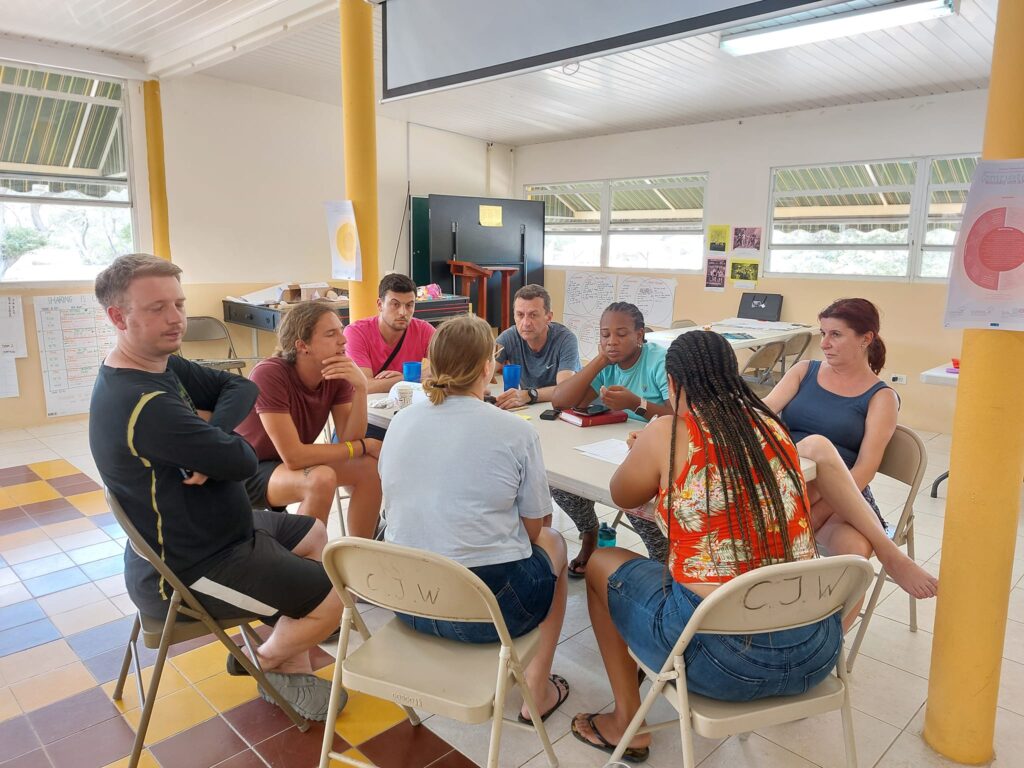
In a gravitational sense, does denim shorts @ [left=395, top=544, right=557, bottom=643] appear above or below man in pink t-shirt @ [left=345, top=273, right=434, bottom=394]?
below

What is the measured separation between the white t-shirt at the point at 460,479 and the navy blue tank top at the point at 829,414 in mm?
1298

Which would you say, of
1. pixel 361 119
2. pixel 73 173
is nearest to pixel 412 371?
pixel 361 119

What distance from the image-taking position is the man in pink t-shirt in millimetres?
3268

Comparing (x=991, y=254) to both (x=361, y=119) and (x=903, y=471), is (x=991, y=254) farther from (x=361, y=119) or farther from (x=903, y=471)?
(x=361, y=119)

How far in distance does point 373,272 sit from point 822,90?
167 inches

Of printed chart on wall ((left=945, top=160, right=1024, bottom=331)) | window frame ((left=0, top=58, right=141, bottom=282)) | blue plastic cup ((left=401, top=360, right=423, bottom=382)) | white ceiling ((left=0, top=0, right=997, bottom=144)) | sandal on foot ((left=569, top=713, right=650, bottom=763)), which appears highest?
white ceiling ((left=0, top=0, right=997, bottom=144))

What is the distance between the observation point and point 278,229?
21.3 feet

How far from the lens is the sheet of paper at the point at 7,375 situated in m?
5.23

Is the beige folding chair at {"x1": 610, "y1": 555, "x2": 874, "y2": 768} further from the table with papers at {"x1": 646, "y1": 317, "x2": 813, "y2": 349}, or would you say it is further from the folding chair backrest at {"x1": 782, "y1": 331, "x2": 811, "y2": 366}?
the folding chair backrest at {"x1": 782, "y1": 331, "x2": 811, "y2": 366}

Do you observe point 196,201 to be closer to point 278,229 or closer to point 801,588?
point 278,229

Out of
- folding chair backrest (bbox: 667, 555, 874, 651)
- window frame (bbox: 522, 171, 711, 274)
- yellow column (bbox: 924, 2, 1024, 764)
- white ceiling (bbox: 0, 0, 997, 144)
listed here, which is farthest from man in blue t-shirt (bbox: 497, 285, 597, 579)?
window frame (bbox: 522, 171, 711, 274)

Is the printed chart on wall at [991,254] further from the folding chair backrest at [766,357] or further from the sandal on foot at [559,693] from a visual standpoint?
the folding chair backrest at [766,357]

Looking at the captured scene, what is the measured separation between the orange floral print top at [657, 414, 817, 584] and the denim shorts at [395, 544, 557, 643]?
0.37 m

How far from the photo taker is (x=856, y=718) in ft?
6.66
